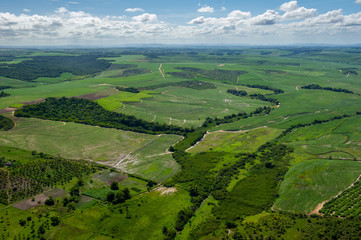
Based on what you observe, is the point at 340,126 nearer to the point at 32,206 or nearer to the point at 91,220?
the point at 91,220

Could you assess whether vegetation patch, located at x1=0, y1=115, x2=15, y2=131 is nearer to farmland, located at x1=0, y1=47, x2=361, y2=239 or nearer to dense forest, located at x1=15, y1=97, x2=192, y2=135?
farmland, located at x1=0, y1=47, x2=361, y2=239

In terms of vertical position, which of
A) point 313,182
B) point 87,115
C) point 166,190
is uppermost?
point 87,115

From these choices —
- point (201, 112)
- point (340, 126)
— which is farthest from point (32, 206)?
point (340, 126)

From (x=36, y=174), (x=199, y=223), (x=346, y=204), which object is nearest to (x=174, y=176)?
(x=199, y=223)

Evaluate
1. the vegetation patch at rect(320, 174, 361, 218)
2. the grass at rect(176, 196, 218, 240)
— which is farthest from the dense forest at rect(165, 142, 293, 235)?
the vegetation patch at rect(320, 174, 361, 218)

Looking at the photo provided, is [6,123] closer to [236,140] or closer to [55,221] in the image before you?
[55,221]

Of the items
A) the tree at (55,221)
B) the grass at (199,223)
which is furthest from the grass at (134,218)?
the grass at (199,223)
